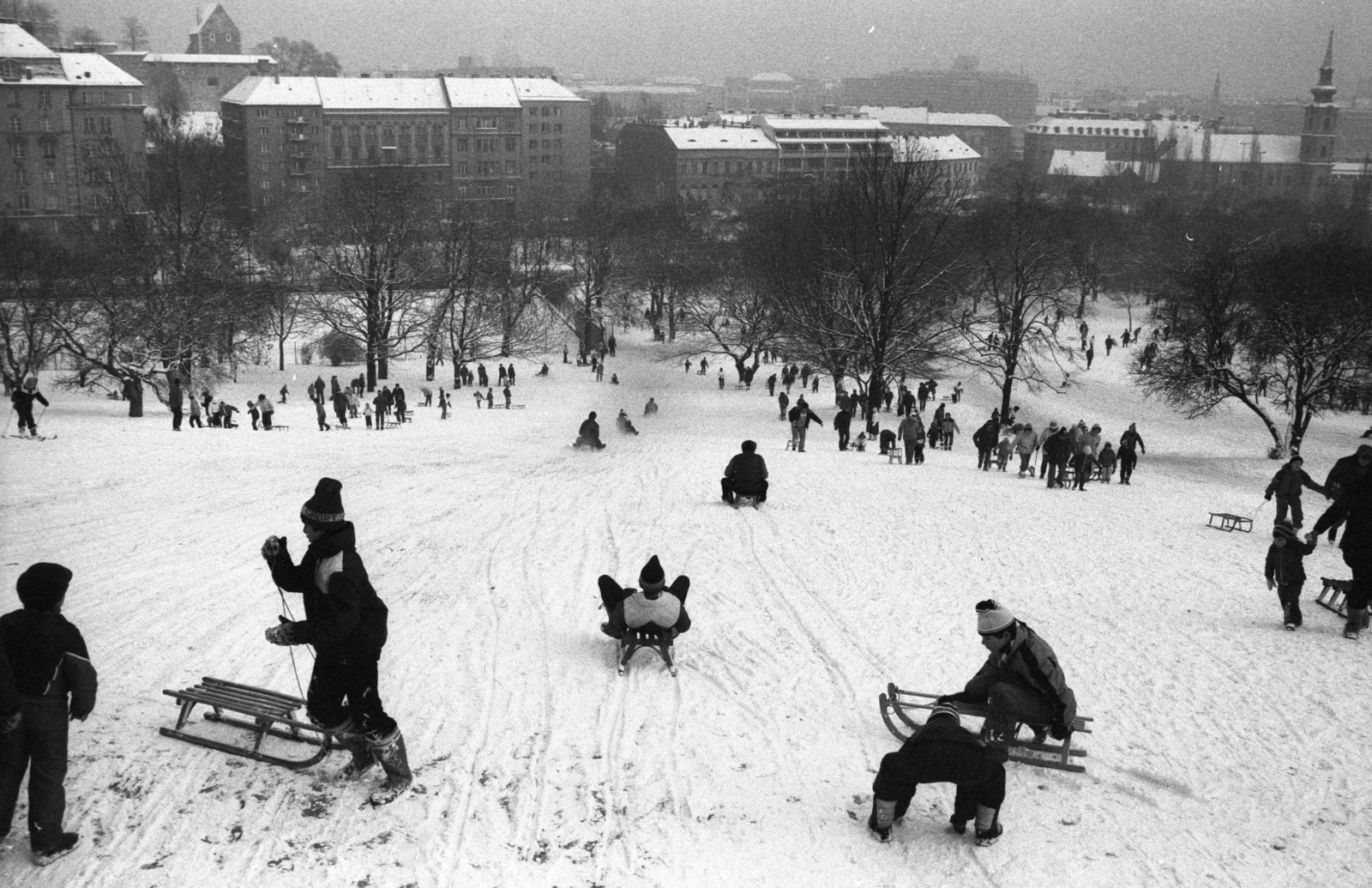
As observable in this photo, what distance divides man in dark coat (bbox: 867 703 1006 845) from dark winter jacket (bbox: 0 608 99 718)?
4.66 m

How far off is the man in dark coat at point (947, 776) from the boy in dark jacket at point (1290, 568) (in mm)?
6371

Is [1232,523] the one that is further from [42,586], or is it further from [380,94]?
[380,94]

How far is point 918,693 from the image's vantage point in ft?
30.0

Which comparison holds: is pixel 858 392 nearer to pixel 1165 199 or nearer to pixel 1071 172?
pixel 1165 199

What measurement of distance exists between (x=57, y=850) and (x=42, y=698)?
2.79 feet

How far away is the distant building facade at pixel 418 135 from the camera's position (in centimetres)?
9756

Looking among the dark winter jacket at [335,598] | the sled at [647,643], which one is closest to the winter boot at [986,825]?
the sled at [647,643]

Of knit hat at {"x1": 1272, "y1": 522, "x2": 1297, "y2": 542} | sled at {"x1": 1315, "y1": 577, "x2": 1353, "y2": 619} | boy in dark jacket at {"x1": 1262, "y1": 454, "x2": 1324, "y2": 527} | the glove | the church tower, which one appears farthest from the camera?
the church tower

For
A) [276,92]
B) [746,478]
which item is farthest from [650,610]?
[276,92]

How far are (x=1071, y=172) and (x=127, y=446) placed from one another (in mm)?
145365

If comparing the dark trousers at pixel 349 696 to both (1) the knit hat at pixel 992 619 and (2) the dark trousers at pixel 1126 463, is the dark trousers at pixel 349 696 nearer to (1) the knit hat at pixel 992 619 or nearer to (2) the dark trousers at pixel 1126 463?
(1) the knit hat at pixel 992 619

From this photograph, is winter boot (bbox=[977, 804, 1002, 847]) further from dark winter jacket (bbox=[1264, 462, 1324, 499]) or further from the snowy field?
dark winter jacket (bbox=[1264, 462, 1324, 499])

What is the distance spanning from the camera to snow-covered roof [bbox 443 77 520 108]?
109 metres

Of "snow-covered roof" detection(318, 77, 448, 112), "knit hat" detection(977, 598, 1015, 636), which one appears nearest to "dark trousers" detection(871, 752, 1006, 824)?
"knit hat" detection(977, 598, 1015, 636)
